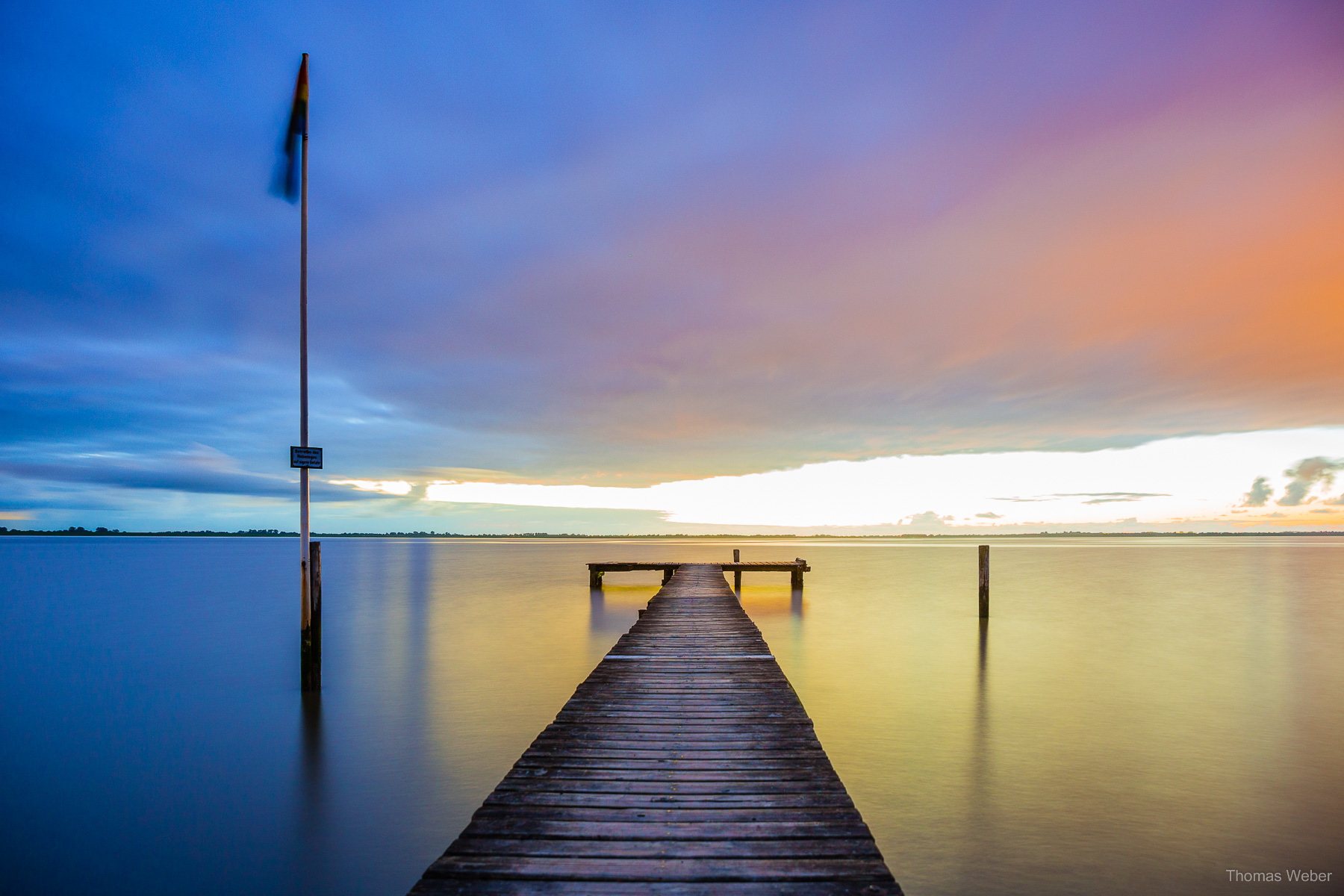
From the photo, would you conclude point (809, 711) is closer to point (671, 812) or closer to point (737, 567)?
point (671, 812)

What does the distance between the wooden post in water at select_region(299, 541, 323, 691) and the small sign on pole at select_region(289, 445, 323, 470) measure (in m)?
1.89

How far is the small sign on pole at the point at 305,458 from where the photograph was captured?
389 inches

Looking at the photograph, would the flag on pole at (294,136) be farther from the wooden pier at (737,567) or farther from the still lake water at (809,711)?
the wooden pier at (737,567)

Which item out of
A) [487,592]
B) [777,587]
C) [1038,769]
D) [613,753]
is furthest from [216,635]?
[777,587]

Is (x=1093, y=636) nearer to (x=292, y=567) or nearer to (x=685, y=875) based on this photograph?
(x=685, y=875)

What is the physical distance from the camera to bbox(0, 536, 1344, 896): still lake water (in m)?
6.37

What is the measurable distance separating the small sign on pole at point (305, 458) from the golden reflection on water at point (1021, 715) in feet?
14.6

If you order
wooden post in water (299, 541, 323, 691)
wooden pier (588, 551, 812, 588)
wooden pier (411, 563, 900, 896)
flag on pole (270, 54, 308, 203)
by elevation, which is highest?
flag on pole (270, 54, 308, 203)

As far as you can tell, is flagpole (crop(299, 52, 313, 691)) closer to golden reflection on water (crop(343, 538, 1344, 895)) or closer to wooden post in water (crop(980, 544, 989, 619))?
golden reflection on water (crop(343, 538, 1344, 895))

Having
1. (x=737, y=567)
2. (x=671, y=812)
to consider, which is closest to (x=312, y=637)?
(x=671, y=812)

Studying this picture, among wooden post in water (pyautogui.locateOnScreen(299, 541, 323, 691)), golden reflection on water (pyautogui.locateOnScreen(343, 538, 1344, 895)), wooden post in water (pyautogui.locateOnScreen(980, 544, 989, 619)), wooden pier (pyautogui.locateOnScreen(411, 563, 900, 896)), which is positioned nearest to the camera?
wooden pier (pyautogui.locateOnScreen(411, 563, 900, 896))

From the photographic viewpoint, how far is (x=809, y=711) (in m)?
11.3

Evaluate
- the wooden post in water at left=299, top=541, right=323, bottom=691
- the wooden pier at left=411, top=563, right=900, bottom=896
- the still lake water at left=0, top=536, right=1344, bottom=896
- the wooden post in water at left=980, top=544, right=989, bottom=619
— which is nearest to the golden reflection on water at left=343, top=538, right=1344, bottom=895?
the still lake water at left=0, top=536, right=1344, bottom=896

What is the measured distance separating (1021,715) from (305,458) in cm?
1211
